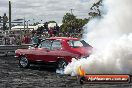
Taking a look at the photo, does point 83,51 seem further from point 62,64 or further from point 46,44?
point 46,44

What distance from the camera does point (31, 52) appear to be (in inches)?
691

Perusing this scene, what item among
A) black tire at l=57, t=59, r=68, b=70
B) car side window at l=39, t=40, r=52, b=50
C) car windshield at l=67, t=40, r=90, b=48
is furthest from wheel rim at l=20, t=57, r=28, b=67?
car windshield at l=67, t=40, r=90, b=48

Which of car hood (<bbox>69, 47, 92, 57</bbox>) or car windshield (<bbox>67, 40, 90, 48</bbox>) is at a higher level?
car windshield (<bbox>67, 40, 90, 48</bbox>)

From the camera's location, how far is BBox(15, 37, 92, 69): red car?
15422mm

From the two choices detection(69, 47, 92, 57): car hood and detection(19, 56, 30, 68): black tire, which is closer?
detection(69, 47, 92, 57): car hood

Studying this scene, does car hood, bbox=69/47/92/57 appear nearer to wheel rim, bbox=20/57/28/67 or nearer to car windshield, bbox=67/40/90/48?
car windshield, bbox=67/40/90/48

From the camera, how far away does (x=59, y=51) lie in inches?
632

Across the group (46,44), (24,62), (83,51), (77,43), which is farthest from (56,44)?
(24,62)

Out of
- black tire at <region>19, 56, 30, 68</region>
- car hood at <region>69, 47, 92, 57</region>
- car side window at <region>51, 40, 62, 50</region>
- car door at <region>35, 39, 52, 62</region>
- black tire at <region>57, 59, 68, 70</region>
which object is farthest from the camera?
black tire at <region>19, 56, 30, 68</region>

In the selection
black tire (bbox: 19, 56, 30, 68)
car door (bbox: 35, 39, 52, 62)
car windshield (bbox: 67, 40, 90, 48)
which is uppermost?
car windshield (bbox: 67, 40, 90, 48)

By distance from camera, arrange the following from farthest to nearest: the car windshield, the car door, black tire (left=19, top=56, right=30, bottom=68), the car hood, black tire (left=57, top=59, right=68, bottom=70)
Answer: black tire (left=19, top=56, right=30, bottom=68) → the car door → the car windshield → black tire (left=57, top=59, right=68, bottom=70) → the car hood

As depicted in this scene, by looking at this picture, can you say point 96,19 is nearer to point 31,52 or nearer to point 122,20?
point 122,20

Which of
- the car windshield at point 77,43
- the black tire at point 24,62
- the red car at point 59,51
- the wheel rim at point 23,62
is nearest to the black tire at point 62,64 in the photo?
the red car at point 59,51

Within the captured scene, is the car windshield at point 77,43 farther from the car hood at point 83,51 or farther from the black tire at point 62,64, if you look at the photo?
the black tire at point 62,64
